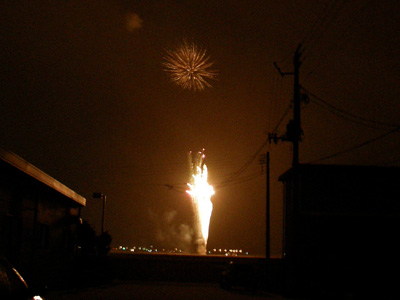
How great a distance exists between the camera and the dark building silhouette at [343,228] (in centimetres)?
2464

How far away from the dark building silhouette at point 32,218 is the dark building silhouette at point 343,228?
1059 cm

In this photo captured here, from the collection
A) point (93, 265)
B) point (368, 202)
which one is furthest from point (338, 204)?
point (93, 265)

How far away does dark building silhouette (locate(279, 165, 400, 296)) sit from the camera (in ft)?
80.8

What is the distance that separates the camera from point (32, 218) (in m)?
20.2

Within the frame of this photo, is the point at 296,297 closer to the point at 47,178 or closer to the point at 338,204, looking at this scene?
the point at 338,204

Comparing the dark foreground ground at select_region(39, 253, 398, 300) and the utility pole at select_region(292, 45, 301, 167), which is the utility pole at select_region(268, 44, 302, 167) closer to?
the utility pole at select_region(292, 45, 301, 167)

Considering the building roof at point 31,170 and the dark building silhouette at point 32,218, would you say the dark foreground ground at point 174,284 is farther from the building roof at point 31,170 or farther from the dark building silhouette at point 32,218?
the building roof at point 31,170

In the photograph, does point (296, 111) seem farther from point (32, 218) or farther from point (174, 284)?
point (174, 284)

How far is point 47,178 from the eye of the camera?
19859 mm

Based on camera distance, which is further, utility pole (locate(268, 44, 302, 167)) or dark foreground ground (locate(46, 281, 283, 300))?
utility pole (locate(268, 44, 302, 167))

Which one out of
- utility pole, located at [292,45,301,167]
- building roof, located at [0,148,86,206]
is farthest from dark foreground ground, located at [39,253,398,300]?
utility pole, located at [292,45,301,167]

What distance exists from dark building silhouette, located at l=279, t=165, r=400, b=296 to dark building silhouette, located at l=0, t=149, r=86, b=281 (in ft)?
34.7

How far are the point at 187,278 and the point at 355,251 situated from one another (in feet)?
61.2

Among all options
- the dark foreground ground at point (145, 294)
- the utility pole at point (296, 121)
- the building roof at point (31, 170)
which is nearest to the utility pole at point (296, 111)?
the utility pole at point (296, 121)
